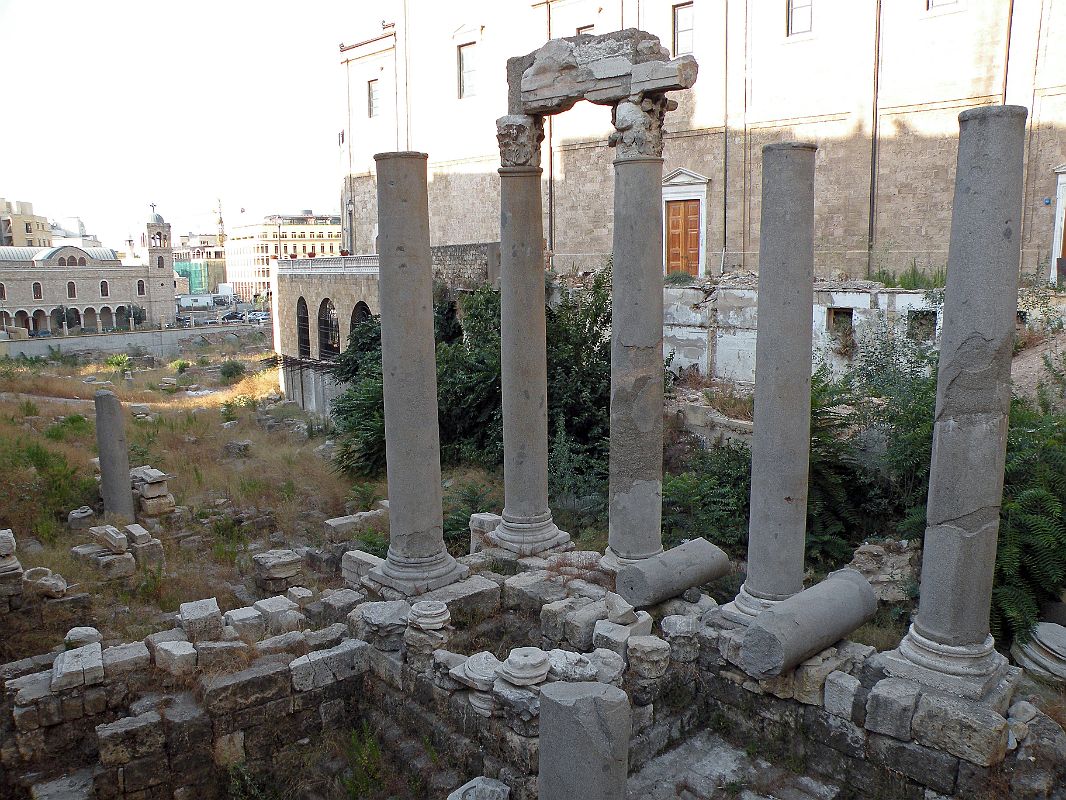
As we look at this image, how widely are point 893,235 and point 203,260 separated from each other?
11350 centimetres

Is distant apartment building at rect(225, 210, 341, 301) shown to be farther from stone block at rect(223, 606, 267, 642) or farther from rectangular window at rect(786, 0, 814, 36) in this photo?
stone block at rect(223, 606, 267, 642)

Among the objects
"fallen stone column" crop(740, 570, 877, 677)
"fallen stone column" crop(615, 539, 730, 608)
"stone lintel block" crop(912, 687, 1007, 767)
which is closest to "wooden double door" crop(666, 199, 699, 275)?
"fallen stone column" crop(615, 539, 730, 608)

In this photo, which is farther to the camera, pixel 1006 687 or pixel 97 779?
pixel 97 779

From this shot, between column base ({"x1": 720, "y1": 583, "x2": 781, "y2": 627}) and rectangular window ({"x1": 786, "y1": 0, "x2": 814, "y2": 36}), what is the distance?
17.7m

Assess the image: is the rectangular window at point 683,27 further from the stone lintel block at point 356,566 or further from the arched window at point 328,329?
the stone lintel block at point 356,566

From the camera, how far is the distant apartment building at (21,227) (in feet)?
279

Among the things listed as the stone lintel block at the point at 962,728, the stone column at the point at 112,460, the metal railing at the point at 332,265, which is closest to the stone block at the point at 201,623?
the stone lintel block at the point at 962,728

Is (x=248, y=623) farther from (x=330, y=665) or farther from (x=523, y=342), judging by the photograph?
(x=523, y=342)

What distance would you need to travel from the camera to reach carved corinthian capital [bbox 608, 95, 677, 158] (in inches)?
262

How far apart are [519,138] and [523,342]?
1973 mm

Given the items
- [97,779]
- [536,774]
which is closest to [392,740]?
[536,774]

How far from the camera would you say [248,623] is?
701cm

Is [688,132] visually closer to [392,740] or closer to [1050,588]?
[1050,588]

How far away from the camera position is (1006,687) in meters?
5.07
